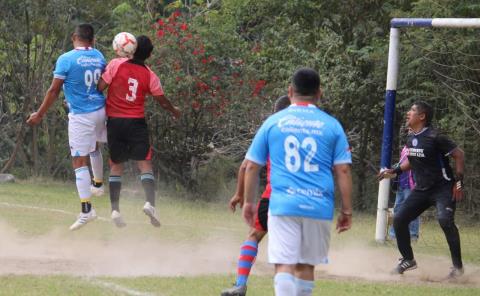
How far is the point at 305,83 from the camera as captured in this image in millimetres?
7039

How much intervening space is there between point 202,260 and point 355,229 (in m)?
4.88

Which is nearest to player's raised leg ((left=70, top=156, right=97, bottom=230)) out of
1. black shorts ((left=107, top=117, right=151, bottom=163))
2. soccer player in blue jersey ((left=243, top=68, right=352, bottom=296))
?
black shorts ((left=107, top=117, right=151, bottom=163))

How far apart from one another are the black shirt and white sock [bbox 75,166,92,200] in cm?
394

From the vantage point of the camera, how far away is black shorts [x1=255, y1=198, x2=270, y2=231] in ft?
28.2

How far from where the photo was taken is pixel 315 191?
22.6 feet

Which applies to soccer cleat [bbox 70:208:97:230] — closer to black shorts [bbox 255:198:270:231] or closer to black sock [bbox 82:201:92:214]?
black sock [bbox 82:201:92:214]

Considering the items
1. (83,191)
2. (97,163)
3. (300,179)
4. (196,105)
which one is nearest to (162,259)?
(83,191)

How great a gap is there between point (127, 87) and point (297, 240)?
5.07m

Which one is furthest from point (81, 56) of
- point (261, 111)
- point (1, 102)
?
point (1, 102)

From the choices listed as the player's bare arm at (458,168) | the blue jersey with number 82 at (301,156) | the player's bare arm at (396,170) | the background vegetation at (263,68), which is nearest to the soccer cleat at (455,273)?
the player's bare arm at (458,168)

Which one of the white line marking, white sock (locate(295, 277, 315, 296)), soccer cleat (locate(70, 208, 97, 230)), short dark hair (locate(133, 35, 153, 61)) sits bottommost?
the white line marking

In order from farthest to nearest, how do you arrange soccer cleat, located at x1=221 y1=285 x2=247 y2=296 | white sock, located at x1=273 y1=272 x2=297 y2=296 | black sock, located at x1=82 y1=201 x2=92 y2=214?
black sock, located at x1=82 y1=201 x2=92 y2=214, soccer cleat, located at x1=221 y1=285 x2=247 y2=296, white sock, located at x1=273 y1=272 x2=297 y2=296

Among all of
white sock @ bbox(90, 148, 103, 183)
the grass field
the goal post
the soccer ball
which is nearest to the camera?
the grass field

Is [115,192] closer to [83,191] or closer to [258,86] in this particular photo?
[83,191]
